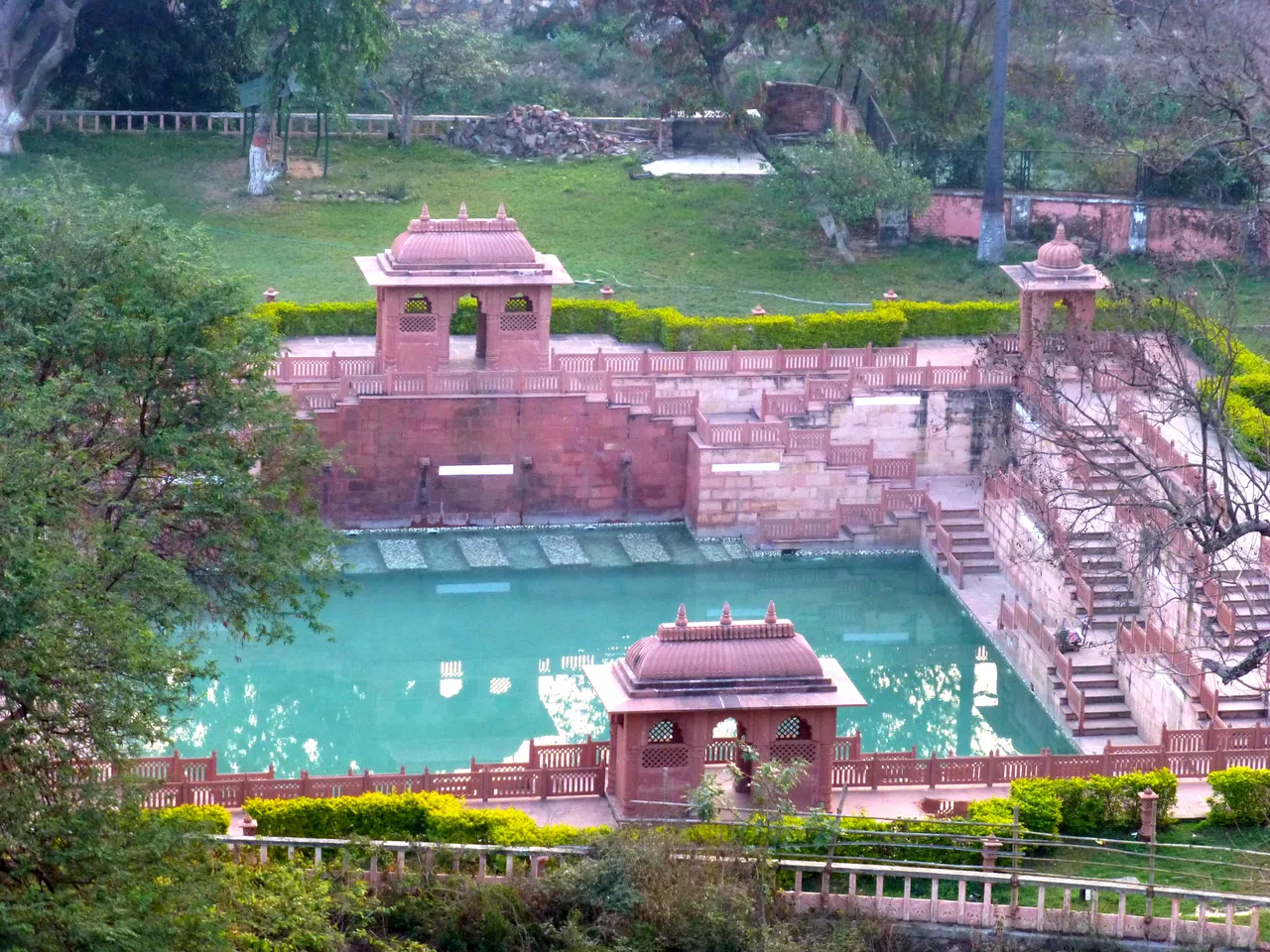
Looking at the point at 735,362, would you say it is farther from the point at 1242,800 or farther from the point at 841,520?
the point at 1242,800

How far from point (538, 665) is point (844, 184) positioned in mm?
14018

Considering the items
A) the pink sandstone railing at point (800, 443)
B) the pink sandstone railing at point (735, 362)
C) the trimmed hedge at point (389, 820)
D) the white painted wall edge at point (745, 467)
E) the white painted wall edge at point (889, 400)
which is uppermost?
the pink sandstone railing at point (735, 362)

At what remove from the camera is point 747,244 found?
4528cm

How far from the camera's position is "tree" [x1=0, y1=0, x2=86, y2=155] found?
46.9 m

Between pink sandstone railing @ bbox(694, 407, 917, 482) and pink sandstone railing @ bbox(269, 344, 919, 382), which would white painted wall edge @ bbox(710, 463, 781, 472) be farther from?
pink sandstone railing @ bbox(269, 344, 919, 382)

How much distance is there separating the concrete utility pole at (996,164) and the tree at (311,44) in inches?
437

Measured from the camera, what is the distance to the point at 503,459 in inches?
1484

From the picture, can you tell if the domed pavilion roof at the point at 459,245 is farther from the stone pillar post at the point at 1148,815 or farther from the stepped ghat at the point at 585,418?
the stone pillar post at the point at 1148,815

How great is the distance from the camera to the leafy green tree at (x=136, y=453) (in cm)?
2003

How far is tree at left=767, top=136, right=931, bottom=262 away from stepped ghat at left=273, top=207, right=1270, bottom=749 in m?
5.85

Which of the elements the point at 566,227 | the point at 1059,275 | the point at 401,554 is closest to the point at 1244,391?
the point at 1059,275

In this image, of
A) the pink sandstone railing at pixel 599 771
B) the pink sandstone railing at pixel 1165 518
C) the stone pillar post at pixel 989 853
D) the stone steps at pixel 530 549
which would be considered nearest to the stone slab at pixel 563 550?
the stone steps at pixel 530 549

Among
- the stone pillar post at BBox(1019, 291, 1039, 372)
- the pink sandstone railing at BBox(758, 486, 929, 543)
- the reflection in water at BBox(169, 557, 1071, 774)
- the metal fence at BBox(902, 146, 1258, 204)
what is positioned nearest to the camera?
the reflection in water at BBox(169, 557, 1071, 774)

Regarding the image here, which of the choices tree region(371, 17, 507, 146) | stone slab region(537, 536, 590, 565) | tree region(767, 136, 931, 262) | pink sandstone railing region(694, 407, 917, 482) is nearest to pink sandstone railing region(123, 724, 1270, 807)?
stone slab region(537, 536, 590, 565)
